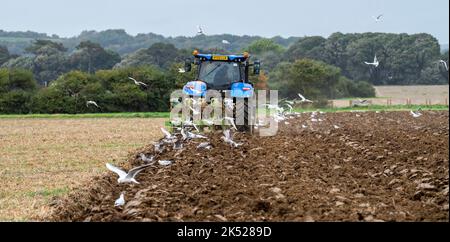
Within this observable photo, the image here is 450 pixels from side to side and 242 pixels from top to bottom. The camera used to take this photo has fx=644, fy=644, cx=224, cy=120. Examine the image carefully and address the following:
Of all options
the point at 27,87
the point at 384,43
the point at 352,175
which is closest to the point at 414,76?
the point at 384,43

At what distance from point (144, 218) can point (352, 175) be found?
322cm

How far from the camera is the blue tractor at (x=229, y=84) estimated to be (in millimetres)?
14684

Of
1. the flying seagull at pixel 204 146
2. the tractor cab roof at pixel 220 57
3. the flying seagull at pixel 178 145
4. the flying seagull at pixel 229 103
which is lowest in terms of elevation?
the flying seagull at pixel 178 145

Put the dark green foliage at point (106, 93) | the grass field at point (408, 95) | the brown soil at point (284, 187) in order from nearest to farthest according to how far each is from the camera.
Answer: the brown soil at point (284, 187) → the dark green foliage at point (106, 93) → the grass field at point (408, 95)

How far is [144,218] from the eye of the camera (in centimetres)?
580

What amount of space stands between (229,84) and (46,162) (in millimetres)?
4795

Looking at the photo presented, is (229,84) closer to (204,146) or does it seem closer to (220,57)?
(220,57)

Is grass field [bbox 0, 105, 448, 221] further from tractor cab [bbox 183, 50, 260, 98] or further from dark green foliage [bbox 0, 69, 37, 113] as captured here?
dark green foliage [bbox 0, 69, 37, 113]

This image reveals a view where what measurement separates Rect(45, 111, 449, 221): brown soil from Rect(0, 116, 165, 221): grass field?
534 mm

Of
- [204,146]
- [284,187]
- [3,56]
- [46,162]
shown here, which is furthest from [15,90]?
[284,187]

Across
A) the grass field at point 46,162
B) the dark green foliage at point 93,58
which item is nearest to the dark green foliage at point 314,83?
the dark green foliage at point 93,58

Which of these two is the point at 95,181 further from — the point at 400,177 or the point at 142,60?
the point at 142,60

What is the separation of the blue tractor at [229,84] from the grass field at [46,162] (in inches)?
90.5

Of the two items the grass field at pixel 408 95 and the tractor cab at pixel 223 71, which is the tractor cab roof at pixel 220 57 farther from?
the grass field at pixel 408 95
